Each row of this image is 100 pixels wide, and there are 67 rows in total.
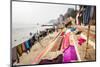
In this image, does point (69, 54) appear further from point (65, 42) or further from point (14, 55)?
point (14, 55)

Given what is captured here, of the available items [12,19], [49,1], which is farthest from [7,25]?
[49,1]

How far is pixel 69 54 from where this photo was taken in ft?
7.72

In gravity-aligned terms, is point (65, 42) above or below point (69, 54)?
above

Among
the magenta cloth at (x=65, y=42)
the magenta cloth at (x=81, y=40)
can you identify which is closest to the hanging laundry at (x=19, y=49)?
the magenta cloth at (x=65, y=42)

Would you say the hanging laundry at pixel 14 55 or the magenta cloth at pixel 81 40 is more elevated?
the magenta cloth at pixel 81 40

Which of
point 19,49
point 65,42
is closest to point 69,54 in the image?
point 65,42

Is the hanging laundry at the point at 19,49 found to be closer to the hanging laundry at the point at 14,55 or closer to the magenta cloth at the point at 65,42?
the hanging laundry at the point at 14,55

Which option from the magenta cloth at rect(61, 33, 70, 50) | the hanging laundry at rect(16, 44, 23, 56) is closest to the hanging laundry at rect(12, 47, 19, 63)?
the hanging laundry at rect(16, 44, 23, 56)

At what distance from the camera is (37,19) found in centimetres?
222

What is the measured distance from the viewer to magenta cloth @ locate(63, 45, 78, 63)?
7.66ft

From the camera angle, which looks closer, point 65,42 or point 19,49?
point 19,49

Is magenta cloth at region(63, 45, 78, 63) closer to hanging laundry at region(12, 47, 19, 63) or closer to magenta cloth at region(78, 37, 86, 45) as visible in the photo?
magenta cloth at region(78, 37, 86, 45)

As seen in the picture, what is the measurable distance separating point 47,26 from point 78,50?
1.57ft

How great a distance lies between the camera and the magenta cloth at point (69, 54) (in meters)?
2.33
